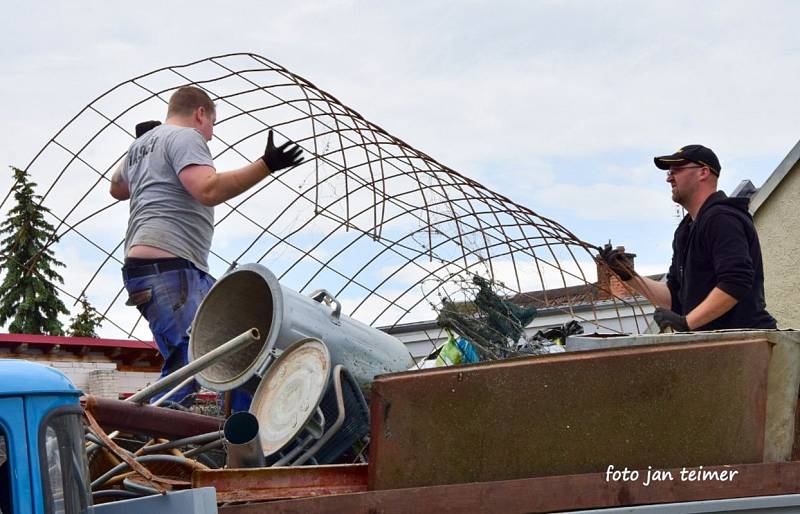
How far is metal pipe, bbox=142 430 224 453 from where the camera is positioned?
3064 millimetres

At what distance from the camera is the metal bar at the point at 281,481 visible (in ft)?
8.11

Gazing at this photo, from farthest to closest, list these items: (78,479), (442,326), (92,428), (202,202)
Answer: (202,202) → (442,326) → (92,428) → (78,479)

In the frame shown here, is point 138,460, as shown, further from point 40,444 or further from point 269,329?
point 269,329

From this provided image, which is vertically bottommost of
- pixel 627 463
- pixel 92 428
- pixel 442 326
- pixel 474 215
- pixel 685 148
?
pixel 627 463

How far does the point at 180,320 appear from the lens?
170 inches

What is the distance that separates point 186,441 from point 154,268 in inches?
55.3

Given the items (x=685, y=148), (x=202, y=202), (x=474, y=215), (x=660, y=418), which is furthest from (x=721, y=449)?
(x=474, y=215)

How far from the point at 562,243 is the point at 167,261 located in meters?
2.41

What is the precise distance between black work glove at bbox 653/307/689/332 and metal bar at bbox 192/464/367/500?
1297 mm

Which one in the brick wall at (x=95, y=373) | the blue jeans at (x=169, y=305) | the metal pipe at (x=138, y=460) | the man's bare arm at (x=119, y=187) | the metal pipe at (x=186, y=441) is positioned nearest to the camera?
the metal pipe at (x=138, y=460)

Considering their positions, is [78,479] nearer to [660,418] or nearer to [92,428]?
[92,428]

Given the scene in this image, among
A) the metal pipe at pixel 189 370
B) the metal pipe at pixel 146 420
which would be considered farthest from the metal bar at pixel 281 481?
the metal pipe at pixel 189 370

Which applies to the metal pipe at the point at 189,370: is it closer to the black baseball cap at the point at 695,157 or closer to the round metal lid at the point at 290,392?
the round metal lid at the point at 290,392

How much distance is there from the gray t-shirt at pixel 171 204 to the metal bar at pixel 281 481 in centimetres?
199
